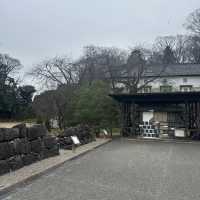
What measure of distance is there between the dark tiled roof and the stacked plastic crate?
17594mm

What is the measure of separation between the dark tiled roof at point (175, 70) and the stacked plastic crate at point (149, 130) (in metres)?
17.6

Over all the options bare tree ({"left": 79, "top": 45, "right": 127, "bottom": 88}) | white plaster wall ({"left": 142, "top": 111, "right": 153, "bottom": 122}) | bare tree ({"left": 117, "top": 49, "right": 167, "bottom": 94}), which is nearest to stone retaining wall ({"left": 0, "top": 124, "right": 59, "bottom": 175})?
white plaster wall ({"left": 142, "top": 111, "right": 153, "bottom": 122})

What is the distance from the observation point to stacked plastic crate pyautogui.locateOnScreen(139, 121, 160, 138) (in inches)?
894

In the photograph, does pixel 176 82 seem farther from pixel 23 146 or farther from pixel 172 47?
pixel 23 146

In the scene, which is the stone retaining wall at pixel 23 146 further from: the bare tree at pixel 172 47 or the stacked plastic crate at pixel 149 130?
the bare tree at pixel 172 47

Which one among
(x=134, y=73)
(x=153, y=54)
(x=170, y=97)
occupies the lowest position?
(x=170, y=97)

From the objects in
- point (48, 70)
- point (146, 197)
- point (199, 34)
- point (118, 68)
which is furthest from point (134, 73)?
point (146, 197)

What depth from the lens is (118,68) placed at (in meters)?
34.5

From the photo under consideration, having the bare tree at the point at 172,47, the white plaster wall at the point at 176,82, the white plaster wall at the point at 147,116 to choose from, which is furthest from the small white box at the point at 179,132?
the bare tree at the point at 172,47

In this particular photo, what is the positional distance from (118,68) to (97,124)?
517 inches

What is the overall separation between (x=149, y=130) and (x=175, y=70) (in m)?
21.8

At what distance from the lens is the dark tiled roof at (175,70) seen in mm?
40734

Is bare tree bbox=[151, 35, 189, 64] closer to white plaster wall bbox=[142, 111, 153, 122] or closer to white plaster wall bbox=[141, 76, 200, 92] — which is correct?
white plaster wall bbox=[141, 76, 200, 92]

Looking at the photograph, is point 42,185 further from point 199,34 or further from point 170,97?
point 199,34
